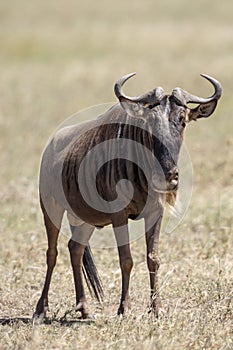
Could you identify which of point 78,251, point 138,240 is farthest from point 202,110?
point 138,240

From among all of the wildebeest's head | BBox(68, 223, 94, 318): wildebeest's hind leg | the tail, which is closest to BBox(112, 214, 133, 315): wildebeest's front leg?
the wildebeest's head

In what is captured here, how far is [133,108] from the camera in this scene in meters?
7.35

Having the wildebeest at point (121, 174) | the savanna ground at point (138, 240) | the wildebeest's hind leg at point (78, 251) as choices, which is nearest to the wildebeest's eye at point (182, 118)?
the wildebeest at point (121, 174)

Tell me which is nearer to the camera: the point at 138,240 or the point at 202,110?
the point at 202,110

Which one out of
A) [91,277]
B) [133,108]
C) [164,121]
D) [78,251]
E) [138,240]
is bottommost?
[91,277]

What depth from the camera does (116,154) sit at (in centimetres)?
761

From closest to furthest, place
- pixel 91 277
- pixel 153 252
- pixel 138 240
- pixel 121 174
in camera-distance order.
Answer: pixel 121 174 → pixel 153 252 → pixel 91 277 → pixel 138 240

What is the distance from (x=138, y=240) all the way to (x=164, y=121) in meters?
4.21

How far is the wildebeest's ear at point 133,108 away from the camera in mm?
7312

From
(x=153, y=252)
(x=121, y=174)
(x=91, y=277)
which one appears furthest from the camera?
(x=91, y=277)

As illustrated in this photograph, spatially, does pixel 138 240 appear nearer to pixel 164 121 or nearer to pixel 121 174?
pixel 121 174

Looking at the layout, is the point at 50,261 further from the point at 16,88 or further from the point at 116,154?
the point at 16,88

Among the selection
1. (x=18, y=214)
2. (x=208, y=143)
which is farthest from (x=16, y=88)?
(x=18, y=214)

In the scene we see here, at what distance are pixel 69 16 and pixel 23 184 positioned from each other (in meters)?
34.1
